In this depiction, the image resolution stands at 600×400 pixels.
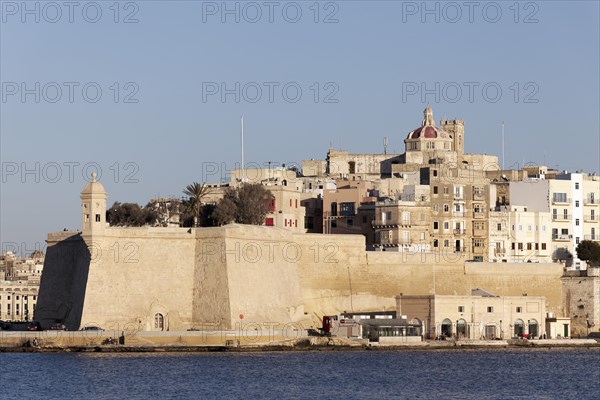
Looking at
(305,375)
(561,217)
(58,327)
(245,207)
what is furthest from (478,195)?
(305,375)

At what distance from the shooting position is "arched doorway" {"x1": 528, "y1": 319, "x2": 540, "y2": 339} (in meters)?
62.3

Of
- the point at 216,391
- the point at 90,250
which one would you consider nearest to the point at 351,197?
the point at 90,250

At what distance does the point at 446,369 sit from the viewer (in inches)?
2045

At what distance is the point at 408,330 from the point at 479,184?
1214 centimetres

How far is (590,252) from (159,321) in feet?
71.2

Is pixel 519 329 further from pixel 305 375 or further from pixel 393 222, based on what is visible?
pixel 305 375

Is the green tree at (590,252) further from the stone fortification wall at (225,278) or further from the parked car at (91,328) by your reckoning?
the parked car at (91,328)

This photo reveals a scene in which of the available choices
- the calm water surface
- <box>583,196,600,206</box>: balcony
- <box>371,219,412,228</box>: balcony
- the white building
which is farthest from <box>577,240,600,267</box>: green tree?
the calm water surface

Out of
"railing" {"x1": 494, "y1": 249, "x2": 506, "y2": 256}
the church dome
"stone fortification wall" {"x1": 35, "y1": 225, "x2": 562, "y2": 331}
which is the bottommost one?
"stone fortification wall" {"x1": 35, "y1": 225, "x2": 562, "y2": 331}

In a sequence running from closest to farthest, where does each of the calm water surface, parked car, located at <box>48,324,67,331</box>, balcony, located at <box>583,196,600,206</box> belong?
the calm water surface → parked car, located at <box>48,324,67,331</box> → balcony, located at <box>583,196,600,206</box>

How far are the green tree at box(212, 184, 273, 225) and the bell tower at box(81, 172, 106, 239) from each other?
32.8 feet

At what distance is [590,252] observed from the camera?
6962cm

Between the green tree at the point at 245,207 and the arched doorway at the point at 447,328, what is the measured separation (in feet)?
30.9

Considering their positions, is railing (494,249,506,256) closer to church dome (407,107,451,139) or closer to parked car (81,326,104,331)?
church dome (407,107,451,139)
